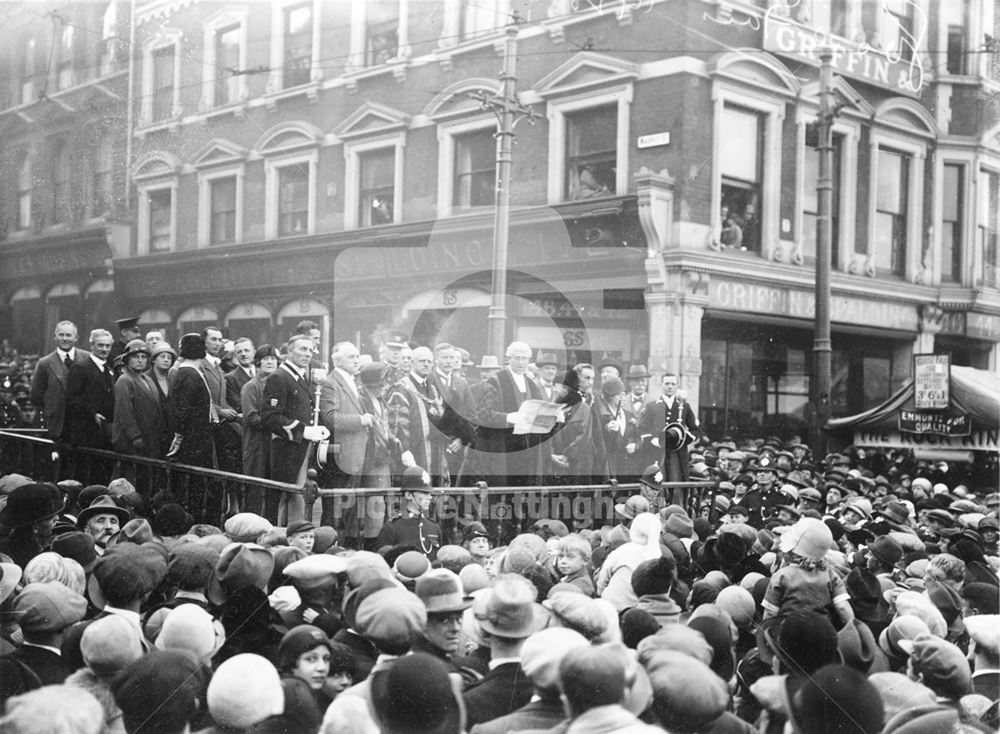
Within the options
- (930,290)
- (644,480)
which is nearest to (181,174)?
(644,480)

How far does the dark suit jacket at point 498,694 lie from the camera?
254 cm

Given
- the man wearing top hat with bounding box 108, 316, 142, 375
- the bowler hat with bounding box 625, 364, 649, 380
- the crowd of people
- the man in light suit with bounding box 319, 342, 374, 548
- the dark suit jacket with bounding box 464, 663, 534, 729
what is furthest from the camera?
the bowler hat with bounding box 625, 364, 649, 380

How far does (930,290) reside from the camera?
6.02 m

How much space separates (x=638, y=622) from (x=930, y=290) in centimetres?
408

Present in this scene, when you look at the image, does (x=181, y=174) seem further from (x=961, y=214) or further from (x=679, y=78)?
(x=961, y=214)

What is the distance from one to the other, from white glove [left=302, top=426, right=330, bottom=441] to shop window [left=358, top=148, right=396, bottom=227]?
4.14ft

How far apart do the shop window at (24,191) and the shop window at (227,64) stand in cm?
108

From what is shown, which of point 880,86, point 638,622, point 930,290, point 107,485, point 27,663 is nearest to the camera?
point 27,663

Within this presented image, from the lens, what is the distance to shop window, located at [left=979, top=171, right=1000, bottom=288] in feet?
18.2

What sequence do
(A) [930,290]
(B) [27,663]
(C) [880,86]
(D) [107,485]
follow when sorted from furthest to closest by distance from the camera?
(A) [930,290] < (C) [880,86] < (D) [107,485] < (B) [27,663]

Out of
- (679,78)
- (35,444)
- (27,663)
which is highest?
(679,78)

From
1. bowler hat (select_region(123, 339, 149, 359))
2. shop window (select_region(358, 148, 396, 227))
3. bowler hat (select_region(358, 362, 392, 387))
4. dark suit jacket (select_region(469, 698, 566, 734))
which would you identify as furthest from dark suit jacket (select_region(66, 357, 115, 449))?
dark suit jacket (select_region(469, 698, 566, 734))

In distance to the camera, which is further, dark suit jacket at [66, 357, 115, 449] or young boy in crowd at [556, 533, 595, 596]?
dark suit jacket at [66, 357, 115, 449]

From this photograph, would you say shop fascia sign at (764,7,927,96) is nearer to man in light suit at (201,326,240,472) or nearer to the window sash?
the window sash
